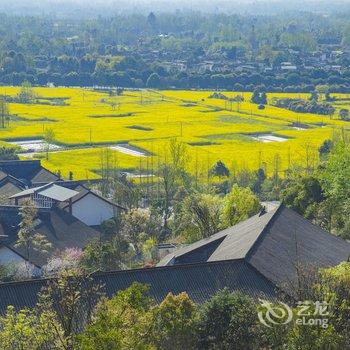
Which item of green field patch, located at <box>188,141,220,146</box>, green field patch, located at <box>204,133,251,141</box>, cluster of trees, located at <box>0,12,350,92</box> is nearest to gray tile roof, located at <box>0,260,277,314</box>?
green field patch, located at <box>188,141,220,146</box>

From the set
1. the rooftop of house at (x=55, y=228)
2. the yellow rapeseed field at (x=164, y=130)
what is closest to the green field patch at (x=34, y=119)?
the yellow rapeseed field at (x=164, y=130)

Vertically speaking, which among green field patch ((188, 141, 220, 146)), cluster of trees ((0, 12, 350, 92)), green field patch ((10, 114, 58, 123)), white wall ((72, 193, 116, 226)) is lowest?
cluster of trees ((0, 12, 350, 92))

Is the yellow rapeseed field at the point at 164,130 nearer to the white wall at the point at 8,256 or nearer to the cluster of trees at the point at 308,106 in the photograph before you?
the cluster of trees at the point at 308,106

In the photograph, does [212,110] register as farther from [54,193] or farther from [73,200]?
[54,193]

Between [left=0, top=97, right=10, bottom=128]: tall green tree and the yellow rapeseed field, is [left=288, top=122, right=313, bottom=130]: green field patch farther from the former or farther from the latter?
[left=0, top=97, right=10, bottom=128]: tall green tree

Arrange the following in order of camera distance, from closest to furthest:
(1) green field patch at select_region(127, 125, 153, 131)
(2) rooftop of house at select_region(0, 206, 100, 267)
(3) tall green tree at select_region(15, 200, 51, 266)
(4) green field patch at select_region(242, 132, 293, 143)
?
(3) tall green tree at select_region(15, 200, 51, 266)
(2) rooftop of house at select_region(0, 206, 100, 267)
(4) green field patch at select_region(242, 132, 293, 143)
(1) green field patch at select_region(127, 125, 153, 131)

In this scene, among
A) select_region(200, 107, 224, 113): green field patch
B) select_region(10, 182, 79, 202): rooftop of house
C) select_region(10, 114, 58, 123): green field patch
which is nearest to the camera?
select_region(10, 182, 79, 202): rooftop of house
